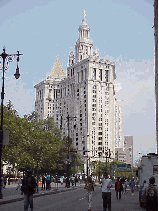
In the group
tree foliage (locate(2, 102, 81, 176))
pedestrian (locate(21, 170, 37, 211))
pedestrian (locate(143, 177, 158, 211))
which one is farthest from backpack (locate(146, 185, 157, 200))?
tree foliage (locate(2, 102, 81, 176))

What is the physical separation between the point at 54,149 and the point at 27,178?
50.3 meters

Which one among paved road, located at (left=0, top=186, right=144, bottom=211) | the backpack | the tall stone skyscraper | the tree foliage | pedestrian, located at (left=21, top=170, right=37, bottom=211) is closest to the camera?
the backpack

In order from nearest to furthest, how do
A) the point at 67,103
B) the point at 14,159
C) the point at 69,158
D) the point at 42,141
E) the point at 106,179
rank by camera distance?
the point at 106,179 → the point at 69,158 → the point at 14,159 → the point at 42,141 → the point at 67,103

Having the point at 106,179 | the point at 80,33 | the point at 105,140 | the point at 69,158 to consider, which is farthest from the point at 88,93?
the point at 106,179

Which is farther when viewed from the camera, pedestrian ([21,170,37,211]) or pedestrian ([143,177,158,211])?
pedestrian ([21,170,37,211])

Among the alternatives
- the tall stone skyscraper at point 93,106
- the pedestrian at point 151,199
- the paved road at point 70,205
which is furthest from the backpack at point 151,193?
the tall stone skyscraper at point 93,106

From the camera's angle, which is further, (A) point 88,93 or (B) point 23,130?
(A) point 88,93

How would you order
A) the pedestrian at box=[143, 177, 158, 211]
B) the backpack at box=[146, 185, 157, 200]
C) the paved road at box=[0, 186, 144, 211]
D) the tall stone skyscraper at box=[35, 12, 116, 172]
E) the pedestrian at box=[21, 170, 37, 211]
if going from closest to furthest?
the pedestrian at box=[143, 177, 158, 211]
the backpack at box=[146, 185, 157, 200]
the pedestrian at box=[21, 170, 37, 211]
the paved road at box=[0, 186, 144, 211]
the tall stone skyscraper at box=[35, 12, 116, 172]

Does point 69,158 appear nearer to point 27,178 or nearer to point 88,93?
point 27,178

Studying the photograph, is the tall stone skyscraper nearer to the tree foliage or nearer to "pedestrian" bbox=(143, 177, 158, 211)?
the tree foliage

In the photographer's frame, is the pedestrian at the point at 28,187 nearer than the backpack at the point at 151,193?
No

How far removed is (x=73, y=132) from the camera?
183000 mm

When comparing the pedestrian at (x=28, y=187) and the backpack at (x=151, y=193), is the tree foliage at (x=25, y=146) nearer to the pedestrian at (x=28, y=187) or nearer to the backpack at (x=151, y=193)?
the pedestrian at (x=28, y=187)

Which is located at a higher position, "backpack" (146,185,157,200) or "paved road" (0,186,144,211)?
"backpack" (146,185,157,200)
